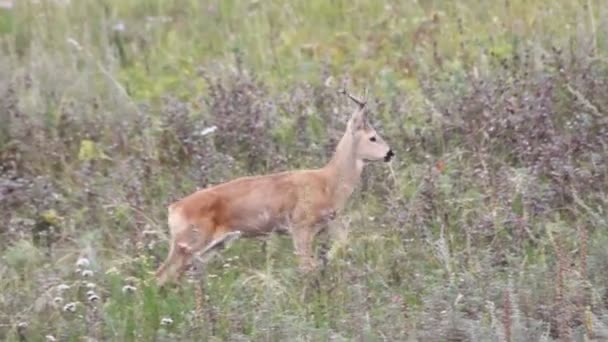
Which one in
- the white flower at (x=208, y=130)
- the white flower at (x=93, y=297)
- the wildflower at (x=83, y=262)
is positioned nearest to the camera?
the white flower at (x=93, y=297)

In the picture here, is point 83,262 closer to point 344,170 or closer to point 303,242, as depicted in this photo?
point 303,242

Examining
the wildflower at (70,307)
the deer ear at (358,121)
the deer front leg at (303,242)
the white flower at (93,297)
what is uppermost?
the deer ear at (358,121)

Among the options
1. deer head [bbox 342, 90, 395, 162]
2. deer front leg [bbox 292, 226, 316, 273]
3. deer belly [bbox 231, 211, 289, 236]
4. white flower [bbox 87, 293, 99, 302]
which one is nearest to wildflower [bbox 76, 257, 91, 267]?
white flower [bbox 87, 293, 99, 302]

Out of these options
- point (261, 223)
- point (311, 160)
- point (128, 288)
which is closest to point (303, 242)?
point (261, 223)

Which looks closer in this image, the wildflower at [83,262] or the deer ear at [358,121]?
the wildflower at [83,262]

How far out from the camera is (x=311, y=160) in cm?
960

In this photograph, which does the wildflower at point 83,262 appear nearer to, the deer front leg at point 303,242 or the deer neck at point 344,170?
the deer front leg at point 303,242

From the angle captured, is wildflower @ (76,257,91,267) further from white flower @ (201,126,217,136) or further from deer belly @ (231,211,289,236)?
white flower @ (201,126,217,136)

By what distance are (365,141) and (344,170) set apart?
0.21 metres

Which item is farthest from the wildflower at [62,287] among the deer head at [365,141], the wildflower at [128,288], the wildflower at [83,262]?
the deer head at [365,141]

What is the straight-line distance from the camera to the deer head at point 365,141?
28.9ft

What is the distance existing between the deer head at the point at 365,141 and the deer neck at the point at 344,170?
0.10 ft

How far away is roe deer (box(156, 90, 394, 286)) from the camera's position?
820cm

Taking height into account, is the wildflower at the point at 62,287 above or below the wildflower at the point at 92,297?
above
